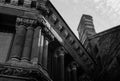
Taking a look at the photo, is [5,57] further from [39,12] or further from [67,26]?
[67,26]

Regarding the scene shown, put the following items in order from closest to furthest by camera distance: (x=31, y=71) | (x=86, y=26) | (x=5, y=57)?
(x=31, y=71)
(x=5, y=57)
(x=86, y=26)

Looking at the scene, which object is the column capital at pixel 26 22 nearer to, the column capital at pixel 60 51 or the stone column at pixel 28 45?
the stone column at pixel 28 45

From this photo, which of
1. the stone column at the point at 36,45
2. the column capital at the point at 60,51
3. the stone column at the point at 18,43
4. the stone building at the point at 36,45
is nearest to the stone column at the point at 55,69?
the stone building at the point at 36,45

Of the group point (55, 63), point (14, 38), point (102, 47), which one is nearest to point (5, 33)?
point (14, 38)

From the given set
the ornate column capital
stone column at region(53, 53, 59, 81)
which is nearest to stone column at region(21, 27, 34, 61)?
the ornate column capital

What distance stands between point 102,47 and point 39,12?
26.7 ft

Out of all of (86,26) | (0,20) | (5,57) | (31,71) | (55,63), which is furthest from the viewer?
(86,26)

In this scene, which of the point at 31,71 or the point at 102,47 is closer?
the point at 31,71

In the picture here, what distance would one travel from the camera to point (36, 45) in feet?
25.6

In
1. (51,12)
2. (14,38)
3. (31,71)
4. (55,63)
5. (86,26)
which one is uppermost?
(86,26)

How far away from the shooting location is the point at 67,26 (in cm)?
1134

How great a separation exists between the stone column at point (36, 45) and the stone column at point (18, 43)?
1.53 feet

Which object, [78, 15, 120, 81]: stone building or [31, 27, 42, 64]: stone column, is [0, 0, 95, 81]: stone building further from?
[78, 15, 120, 81]: stone building

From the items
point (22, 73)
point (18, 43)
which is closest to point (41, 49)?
point (18, 43)
